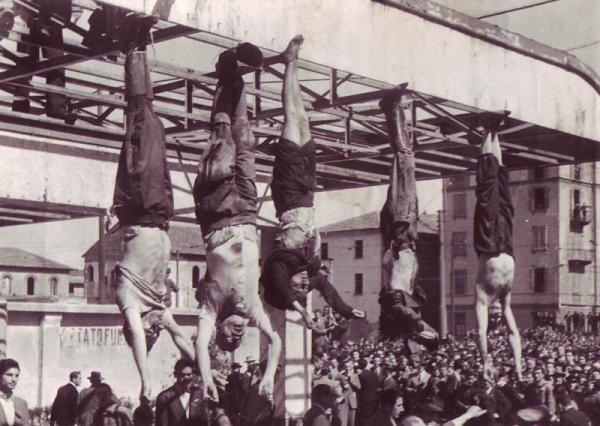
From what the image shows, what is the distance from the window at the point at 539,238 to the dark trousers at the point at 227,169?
61.9m

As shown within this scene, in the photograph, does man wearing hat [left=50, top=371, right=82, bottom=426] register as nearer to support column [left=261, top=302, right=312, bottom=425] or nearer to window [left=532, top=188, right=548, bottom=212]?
support column [left=261, top=302, right=312, bottom=425]

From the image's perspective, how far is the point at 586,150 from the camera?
16562 millimetres

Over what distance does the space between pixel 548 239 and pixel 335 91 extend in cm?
5829

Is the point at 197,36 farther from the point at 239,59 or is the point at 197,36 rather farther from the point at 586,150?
the point at 586,150

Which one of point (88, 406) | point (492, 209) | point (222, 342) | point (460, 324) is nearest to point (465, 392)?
point (492, 209)

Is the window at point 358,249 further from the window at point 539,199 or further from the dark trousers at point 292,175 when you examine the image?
the dark trousers at point 292,175

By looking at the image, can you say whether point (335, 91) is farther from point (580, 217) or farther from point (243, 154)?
point (580, 217)

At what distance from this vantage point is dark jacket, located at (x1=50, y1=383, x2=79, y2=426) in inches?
594

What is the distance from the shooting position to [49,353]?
857 inches

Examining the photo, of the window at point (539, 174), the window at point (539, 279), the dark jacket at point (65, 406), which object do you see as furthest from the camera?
the window at point (539, 279)

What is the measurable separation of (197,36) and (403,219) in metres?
3.07

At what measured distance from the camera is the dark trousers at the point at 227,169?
8852mm

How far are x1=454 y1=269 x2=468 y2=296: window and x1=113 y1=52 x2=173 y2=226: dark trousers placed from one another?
6705 cm

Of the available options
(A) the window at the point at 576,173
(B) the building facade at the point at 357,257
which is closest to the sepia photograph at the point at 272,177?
(A) the window at the point at 576,173
